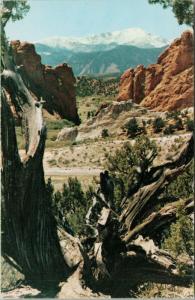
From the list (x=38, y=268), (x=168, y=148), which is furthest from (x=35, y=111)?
(x=168, y=148)

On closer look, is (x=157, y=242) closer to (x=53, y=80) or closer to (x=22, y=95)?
(x=22, y=95)

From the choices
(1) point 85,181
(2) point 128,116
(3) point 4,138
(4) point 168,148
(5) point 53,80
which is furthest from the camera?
(5) point 53,80

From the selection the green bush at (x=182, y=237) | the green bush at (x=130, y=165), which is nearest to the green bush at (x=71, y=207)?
the green bush at (x=130, y=165)

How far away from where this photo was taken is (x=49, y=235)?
6273 millimetres

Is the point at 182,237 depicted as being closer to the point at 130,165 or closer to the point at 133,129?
the point at 130,165

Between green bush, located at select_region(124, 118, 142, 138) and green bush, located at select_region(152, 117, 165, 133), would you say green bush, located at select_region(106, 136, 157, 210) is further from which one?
green bush, located at select_region(124, 118, 142, 138)

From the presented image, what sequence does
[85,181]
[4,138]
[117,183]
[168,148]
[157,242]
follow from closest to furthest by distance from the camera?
[4,138]
[157,242]
[117,183]
[168,148]
[85,181]

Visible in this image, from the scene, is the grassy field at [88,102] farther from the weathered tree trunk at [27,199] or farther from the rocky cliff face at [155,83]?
the weathered tree trunk at [27,199]

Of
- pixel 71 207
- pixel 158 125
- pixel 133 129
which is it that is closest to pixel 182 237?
pixel 71 207

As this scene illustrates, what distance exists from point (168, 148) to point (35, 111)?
413 cm

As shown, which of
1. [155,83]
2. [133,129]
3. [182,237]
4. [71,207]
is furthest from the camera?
[155,83]

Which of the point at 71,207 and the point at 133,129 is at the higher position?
the point at 71,207

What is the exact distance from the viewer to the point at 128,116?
68.6 feet

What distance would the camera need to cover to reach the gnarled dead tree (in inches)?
239
